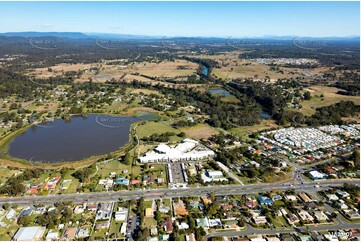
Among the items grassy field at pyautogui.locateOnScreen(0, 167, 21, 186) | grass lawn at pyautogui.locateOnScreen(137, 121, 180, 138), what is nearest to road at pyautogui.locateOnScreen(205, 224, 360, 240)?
grassy field at pyautogui.locateOnScreen(0, 167, 21, 186)

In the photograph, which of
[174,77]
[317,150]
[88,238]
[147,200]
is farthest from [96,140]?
[174,77]

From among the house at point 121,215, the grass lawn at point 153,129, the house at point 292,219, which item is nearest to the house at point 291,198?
the house at point 292,219

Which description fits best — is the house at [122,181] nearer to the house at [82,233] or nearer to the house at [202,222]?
the house at [82,233]

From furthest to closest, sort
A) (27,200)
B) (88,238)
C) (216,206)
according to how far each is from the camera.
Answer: (27,200), (216,206), (88,238)

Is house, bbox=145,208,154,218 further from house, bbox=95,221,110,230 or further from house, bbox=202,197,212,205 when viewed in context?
house, bbox=202,197,212,205

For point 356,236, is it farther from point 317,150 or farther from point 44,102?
point 44,102

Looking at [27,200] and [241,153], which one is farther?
[241,153]
